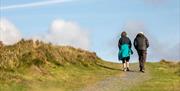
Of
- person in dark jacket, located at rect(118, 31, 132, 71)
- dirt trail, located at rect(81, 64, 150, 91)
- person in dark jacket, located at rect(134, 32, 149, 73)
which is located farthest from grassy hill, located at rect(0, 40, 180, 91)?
person in dark jacket, located at rect(118, 31, 132, 71)

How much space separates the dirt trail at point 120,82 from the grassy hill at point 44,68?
62cm

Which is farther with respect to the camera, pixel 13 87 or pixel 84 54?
pixel 84 54

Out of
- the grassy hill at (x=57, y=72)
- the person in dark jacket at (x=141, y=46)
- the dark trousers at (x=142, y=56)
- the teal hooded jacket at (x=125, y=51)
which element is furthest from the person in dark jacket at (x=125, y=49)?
the grassy hill at (x=57, y=72)

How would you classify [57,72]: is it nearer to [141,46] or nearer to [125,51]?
[125,51]

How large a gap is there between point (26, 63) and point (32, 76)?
1.66 metres

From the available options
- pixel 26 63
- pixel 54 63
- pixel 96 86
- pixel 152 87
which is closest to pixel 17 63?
pixel 26 63

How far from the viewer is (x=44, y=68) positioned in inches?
992

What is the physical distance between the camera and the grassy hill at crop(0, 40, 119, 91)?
22.3 m

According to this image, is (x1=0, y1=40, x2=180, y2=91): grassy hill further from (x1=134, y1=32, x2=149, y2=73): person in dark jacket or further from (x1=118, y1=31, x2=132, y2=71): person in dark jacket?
(x1=118, y1=31, x2=132, y2=71): person in dark jacket

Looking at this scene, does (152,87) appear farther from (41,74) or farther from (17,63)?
(17,63)

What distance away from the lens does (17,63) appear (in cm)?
2509

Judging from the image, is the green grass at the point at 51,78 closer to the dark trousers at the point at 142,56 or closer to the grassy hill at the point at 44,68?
the grassy hill at the point at 44,68

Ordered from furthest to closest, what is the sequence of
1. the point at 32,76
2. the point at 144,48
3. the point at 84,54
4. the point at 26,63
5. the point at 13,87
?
the point at 84,54
the point at 144,48
the point at 26,63
the point at 32,76
the point at 13,87

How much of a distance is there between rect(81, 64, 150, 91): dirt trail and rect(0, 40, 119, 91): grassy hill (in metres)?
0.62
